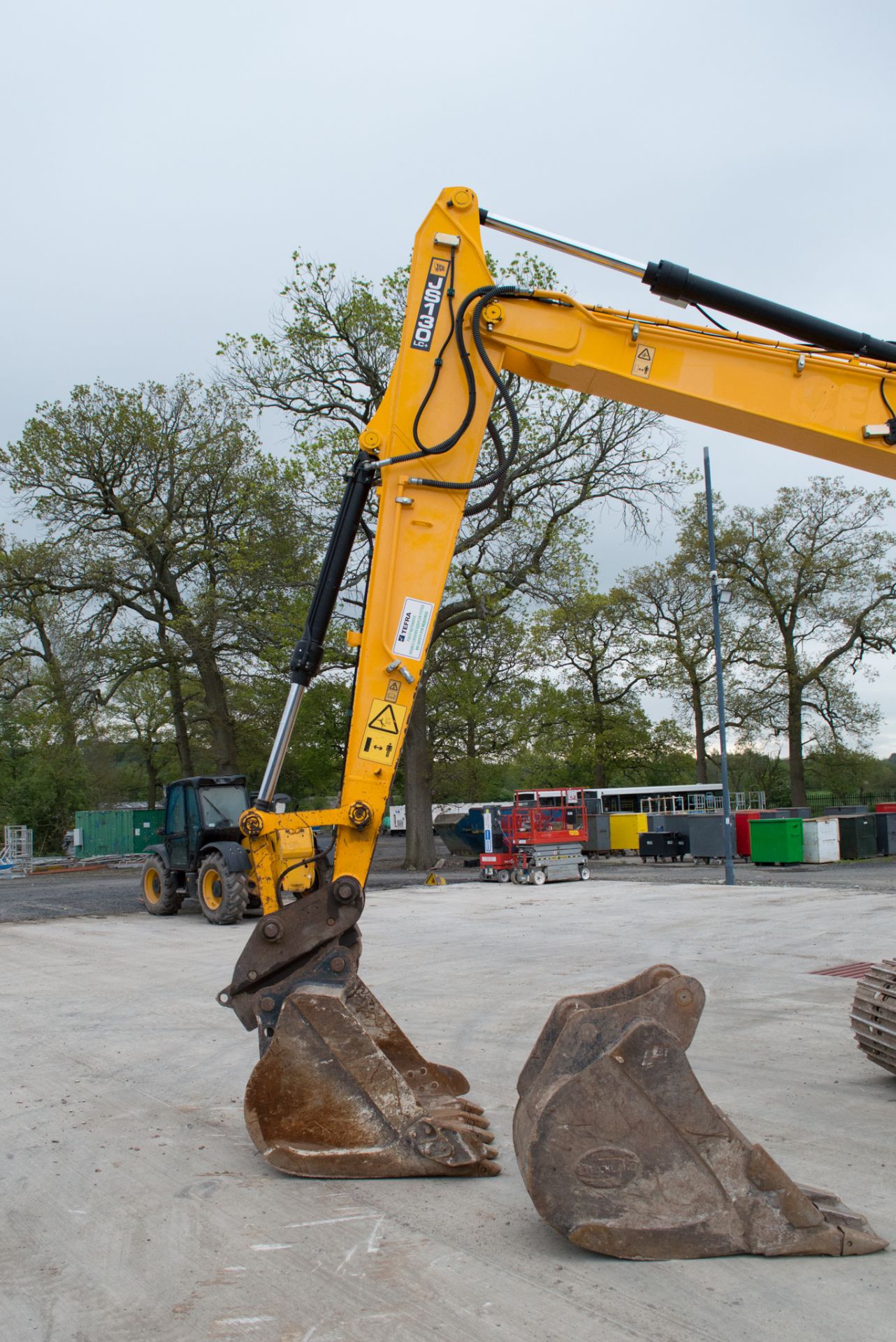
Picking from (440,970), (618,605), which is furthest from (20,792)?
(440,970)

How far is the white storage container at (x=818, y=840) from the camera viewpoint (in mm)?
29314

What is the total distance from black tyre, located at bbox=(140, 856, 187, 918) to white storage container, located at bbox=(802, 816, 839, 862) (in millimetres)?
17788

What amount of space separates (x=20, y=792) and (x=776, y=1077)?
4043cm

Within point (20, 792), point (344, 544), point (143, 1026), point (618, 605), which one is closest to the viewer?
point (344, 544)

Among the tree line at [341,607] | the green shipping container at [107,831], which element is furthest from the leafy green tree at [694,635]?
the green shipping container at [107,831]

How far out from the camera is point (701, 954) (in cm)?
1222

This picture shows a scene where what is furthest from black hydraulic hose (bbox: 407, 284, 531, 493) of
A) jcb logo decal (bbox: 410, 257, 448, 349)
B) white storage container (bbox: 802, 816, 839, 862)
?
white storage container (bbox: 802, 816, 839, 862)

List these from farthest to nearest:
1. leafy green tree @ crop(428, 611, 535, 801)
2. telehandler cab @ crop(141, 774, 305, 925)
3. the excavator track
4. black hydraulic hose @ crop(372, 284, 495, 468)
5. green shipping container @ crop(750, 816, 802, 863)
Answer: leafy green tree @ crop(428, 611, 535, 801) < green shipping container @ crop(750, 816, 802, 863) < telehandler cab @ crop(141, 774, 305, 925) < the excavator track < black hydraulic hose @ crop(372, 284, 495, 468)

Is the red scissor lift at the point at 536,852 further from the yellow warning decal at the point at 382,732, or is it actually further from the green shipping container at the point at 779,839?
the yellow warning decal at the point at 382,732

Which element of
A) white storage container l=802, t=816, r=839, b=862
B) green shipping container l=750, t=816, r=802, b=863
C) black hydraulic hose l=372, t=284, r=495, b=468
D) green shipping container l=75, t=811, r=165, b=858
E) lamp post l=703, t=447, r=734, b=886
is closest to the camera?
black hydraulic hose l=372, t=284, r=495, b=468

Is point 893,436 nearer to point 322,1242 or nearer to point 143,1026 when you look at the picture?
point 322,1242

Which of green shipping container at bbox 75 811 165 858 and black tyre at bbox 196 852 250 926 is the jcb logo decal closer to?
black tyre at bbox 196 852 250 926

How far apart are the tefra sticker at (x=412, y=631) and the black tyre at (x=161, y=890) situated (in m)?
13.9

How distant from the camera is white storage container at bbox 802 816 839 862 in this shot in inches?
1154
